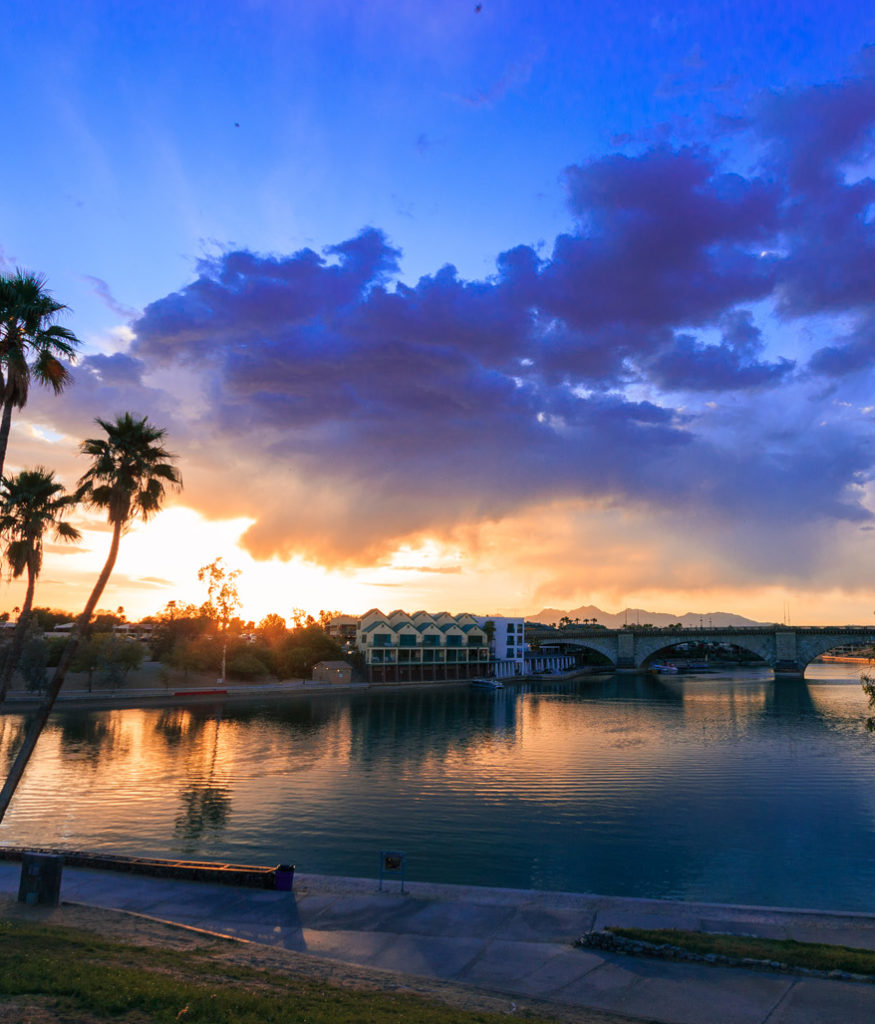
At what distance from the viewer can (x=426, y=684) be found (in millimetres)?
174750

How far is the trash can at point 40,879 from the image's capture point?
819 inches

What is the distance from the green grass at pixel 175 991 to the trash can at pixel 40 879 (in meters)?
4.06

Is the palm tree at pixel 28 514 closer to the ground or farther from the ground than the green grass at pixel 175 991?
farther from the ground

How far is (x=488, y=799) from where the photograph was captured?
159 feet

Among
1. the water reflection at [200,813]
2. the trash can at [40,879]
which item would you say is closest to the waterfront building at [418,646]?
the water reflection at [200,813]

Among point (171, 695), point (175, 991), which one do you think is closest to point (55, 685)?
point (175, 991)

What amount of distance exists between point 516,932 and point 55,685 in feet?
67.6

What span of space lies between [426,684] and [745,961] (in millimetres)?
160704

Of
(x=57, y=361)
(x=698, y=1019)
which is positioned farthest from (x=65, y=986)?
(x=57, y=361)

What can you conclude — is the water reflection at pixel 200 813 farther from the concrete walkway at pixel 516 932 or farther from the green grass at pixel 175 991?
the green grass at pixel 175 991

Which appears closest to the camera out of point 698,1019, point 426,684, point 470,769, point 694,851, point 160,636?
point 698,1019

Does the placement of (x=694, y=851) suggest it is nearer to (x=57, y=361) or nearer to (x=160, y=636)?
(x=57, y=361)

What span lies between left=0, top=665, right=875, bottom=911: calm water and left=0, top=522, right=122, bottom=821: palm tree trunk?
10.1 meters

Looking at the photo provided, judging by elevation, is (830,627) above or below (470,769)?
above
